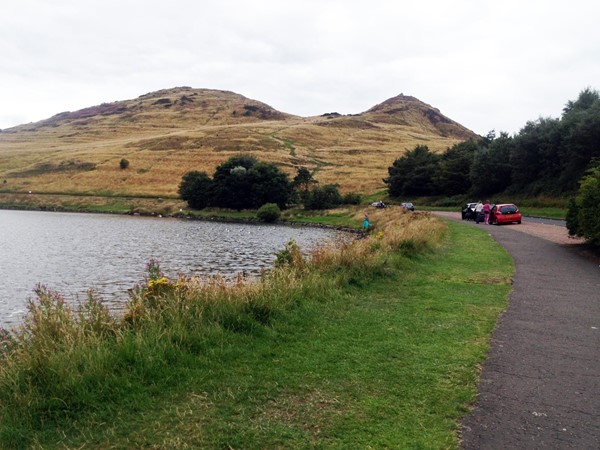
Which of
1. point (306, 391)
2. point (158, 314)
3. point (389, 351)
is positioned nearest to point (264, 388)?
point (306, 391)

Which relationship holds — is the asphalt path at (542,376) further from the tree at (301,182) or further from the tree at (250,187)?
the tree at (301,182)

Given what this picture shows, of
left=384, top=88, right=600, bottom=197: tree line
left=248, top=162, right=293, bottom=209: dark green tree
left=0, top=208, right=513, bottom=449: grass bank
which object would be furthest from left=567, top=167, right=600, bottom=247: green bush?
left=248, top=162, right=293, bottom=209: dark green tree

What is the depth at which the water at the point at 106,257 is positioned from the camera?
67.7 ft

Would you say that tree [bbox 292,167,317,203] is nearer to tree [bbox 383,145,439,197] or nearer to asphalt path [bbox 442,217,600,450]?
tree [bbox 383,145,439,197]

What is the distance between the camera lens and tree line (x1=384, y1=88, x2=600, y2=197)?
4841 centimetres

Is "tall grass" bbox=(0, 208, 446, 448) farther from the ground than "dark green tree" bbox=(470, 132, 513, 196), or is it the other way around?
"dark green tree" bbox=(470, 132, 513, 196)

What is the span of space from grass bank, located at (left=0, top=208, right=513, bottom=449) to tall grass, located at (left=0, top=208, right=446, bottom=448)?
2 cm

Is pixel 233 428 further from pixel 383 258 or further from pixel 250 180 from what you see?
pixel 250 180

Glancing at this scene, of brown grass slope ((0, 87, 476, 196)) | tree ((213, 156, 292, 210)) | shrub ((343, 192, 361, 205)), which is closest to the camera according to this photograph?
shrub ((343, 192, 361, 205))

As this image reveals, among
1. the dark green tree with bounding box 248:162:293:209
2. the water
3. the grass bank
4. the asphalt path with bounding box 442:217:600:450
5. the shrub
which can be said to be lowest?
the water

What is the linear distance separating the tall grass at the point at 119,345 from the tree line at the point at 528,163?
1388 inches

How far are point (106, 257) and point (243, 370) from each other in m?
26.9

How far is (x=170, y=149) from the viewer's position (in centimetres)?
12762

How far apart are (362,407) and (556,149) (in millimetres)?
55505
